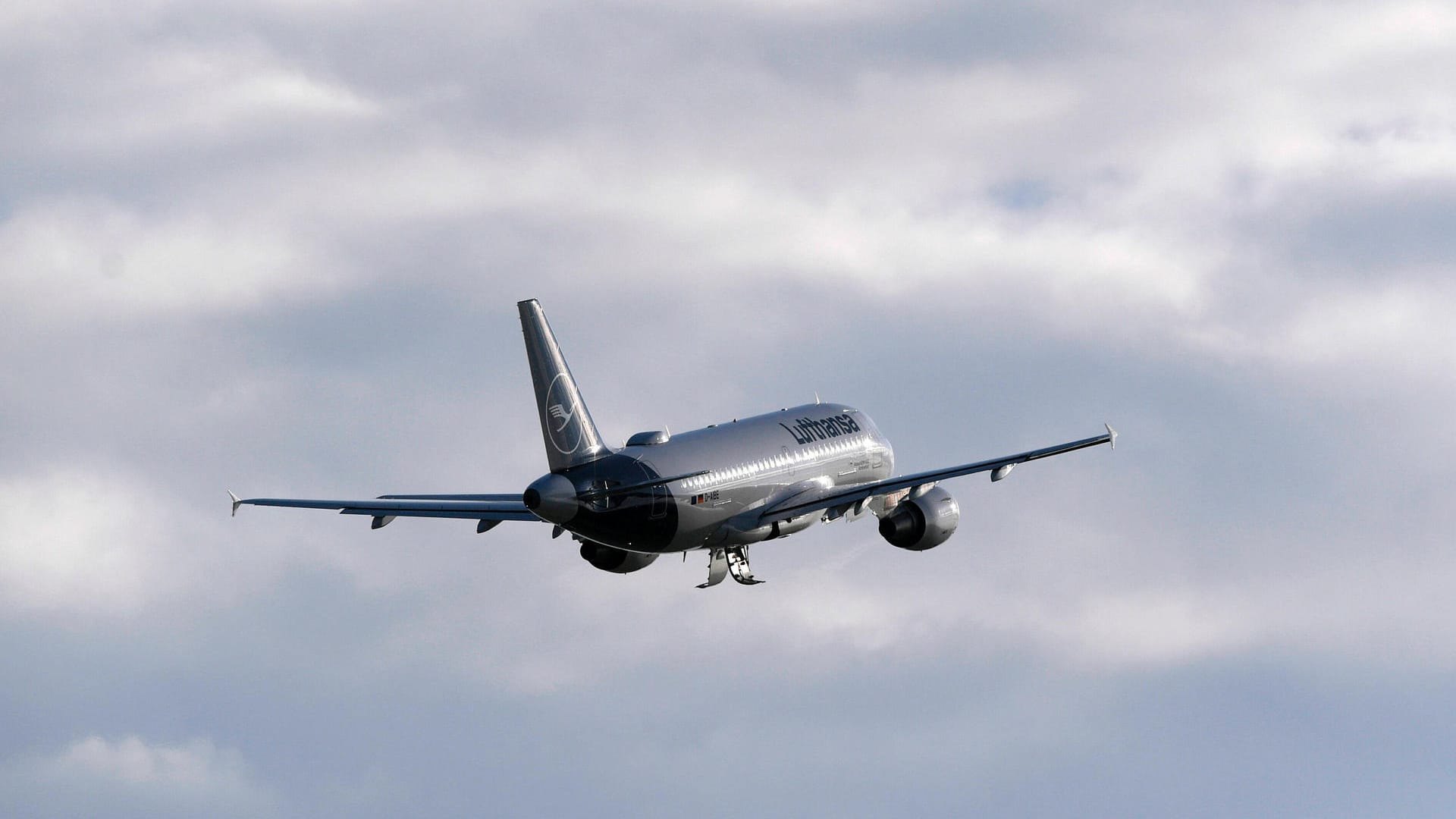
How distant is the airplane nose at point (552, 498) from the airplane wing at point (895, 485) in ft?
30.3

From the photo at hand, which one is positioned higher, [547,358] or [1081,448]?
[547,358]

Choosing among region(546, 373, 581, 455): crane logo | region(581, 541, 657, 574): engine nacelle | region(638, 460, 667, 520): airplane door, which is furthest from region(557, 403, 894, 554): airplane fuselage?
region(581, 541, 657, 574): engine nacelle

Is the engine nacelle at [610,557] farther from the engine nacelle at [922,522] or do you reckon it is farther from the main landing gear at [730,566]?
the engine nacelle at [922,522]

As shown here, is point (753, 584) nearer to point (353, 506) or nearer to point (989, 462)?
point (989, 462)

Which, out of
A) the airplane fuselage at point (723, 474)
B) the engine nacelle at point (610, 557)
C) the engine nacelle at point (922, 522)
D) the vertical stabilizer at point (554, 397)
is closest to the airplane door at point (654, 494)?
the airplane fuselage at point (723, 474)

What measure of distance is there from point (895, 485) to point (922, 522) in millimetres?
4492

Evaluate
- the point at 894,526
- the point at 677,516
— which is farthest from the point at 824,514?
the point at 677,516

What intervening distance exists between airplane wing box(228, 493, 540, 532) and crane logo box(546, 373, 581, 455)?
463 cm

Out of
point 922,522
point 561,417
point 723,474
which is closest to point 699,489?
point 723,474

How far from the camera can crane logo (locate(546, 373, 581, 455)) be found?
64250 millimetres

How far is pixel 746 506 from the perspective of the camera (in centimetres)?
7075

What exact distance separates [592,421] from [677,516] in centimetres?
433

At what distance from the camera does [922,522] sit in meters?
73.1

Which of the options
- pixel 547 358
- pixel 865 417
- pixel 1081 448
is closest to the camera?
pixel 547 358
